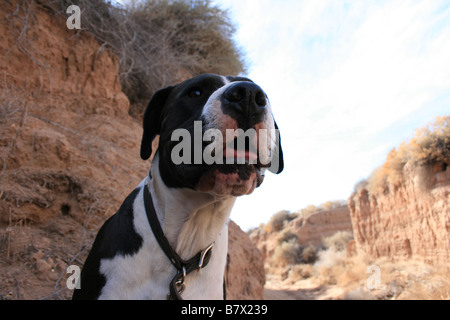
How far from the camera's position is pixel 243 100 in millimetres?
1621

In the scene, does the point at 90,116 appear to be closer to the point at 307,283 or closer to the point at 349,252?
the point at 307,283

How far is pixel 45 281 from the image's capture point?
108 inches

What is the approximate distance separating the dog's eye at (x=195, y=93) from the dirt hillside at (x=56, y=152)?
2056 mm

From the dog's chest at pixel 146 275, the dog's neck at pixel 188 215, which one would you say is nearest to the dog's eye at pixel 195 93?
the dog's neck at pixel 188 215

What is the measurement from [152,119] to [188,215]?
2.91 ft

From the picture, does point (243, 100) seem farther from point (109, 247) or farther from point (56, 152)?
point (56, 152)

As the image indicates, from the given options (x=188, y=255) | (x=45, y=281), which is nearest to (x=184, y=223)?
(x=188, y=255)

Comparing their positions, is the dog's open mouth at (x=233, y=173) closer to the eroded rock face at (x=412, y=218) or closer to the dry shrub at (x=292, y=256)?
the eroded rock face at (x=412, y=218)

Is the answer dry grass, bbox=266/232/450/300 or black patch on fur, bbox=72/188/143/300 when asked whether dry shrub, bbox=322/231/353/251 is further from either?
black patch on fur, bbox=72/188/143/300

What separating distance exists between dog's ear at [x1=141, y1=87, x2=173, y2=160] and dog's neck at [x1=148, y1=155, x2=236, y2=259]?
0.40m

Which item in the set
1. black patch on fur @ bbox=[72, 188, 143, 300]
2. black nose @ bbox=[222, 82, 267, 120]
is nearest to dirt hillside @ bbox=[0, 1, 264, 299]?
black patch on fur @ bbox=[72, 188, 143, 300]

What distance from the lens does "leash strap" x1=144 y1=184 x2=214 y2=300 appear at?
172 cm

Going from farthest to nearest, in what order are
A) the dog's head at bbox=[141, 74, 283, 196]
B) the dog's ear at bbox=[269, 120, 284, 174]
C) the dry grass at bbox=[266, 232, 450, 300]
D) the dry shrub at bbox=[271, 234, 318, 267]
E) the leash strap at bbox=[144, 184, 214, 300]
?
the dry shrub at bbox=[271, 234, 318, 267]
the dry grass at bbox=[266, 232, 450, 300]
the dog's ear at bbox=[269, 120, 284, 174]
the leash strap at bbox=[144, 184, 214, 300]
the dog's head at bbox=[141, 74, 283, 196]
